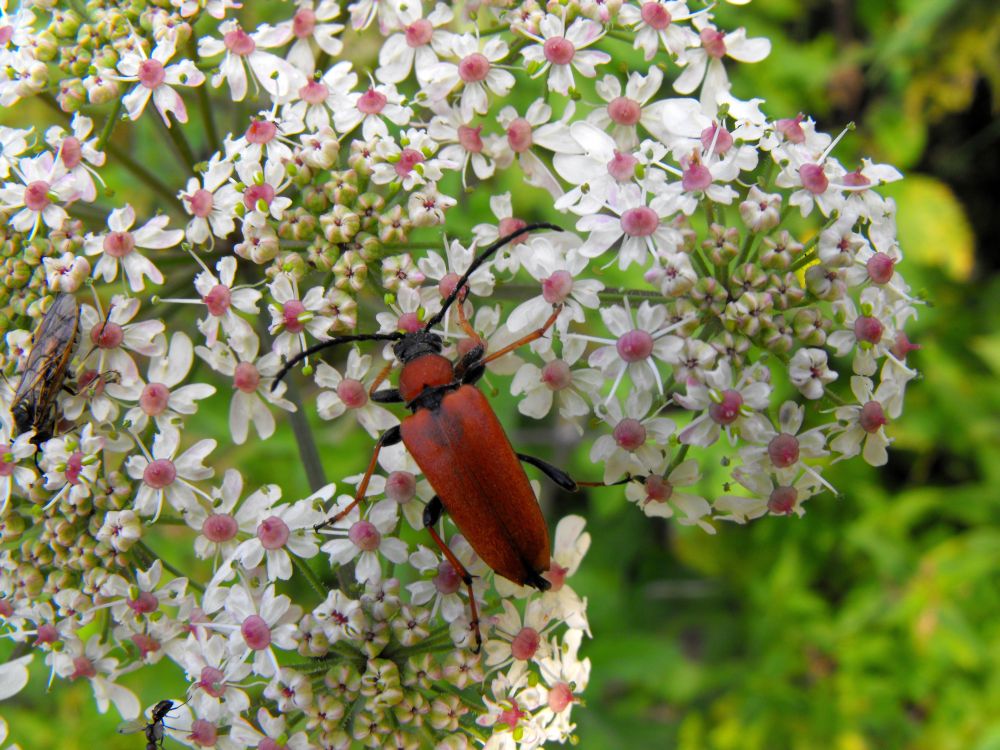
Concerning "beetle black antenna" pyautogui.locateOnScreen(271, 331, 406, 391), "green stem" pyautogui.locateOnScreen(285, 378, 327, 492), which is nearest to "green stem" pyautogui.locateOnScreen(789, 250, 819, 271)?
"beetle black antenna" pyautogui.locateOnScreen(271, 331, 406, 391)

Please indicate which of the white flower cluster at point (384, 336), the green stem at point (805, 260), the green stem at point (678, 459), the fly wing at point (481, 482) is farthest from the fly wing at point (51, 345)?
the green stem at point (805, 260)

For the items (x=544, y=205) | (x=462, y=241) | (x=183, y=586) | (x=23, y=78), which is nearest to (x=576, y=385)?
(x=462, y=241)

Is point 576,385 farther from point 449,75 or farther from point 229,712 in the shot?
point 229,712

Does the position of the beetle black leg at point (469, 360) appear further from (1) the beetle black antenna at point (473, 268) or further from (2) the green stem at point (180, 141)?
(2) the green stem at point (180, 141)

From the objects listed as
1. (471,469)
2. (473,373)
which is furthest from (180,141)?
(471,469)

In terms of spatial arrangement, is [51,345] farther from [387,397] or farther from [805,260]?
[805,260]
